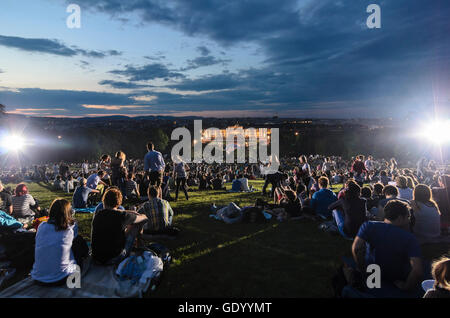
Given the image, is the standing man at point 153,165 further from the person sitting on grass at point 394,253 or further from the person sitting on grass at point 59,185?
the person sitting on grass at point 59,185

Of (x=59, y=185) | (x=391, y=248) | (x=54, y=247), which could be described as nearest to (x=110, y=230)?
(x=54, y=247)

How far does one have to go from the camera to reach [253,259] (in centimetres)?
462

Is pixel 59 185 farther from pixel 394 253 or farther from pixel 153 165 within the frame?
pixel 394 253

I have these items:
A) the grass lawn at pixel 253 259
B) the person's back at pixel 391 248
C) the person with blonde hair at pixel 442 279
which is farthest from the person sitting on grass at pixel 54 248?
the person with blonde hair at pixel 442 279

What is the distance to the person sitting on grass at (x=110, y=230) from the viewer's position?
3.77 metres

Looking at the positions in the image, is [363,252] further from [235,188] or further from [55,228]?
[235,188]

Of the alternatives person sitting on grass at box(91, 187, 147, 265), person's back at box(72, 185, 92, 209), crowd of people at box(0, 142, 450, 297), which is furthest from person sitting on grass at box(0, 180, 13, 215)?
person sitting on grass at box(91, 187, 147, 265)

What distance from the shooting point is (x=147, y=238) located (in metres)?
5.55

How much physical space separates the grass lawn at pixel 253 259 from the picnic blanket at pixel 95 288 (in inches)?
9.4

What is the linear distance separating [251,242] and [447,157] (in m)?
56.8

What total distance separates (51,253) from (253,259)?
3.10m

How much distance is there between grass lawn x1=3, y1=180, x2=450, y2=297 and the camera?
364cm

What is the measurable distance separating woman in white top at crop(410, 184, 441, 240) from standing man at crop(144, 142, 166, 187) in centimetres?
725
